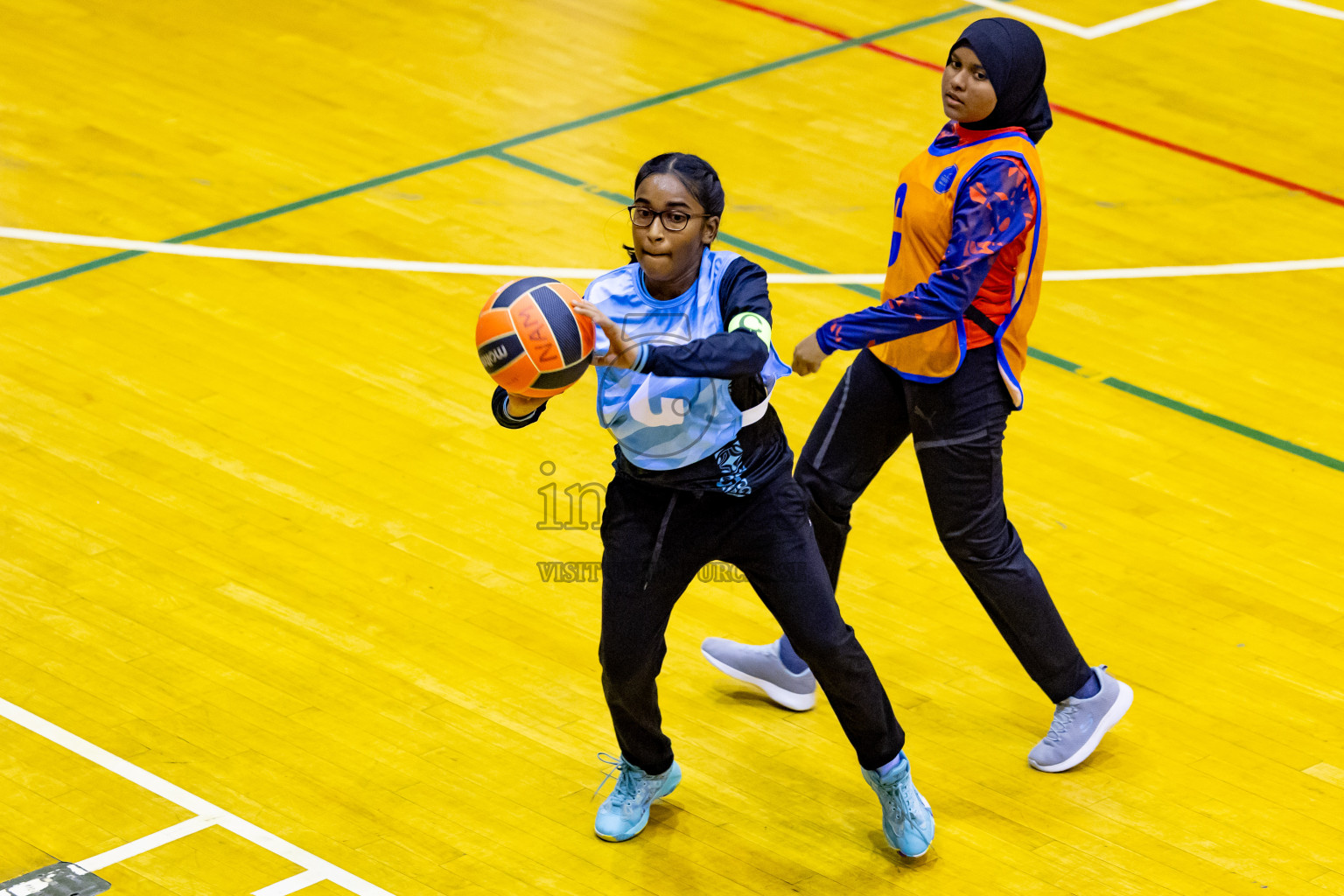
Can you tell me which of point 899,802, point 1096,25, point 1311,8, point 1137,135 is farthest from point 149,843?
point 1311,8

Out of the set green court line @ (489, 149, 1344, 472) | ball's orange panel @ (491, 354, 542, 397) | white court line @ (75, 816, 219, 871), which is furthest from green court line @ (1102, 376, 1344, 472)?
white court line @ (75, 816, 219, 871)

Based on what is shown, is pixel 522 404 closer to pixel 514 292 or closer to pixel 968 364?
pixel 514 292

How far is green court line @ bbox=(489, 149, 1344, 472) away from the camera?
8133 millimetres

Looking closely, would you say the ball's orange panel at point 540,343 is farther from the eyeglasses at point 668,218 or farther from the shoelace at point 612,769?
the shoelace at point 612,769

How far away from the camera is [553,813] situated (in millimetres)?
5891

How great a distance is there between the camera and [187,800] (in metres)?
5.86

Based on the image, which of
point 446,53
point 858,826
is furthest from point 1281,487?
point 446,53

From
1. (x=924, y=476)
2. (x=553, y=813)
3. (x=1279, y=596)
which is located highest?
(x=924, y=476)

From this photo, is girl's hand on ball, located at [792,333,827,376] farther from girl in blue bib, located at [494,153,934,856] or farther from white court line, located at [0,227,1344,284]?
white court line, located at [0,227,1344,284]

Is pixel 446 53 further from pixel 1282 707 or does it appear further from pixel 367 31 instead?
pixel 1282 707

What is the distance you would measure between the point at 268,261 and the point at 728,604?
3.49 metres

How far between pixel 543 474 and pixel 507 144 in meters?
3.61

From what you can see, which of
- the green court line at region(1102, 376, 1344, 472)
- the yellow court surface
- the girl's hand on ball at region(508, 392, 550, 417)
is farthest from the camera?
the green court line at region(1102, 376, 1344, 472)

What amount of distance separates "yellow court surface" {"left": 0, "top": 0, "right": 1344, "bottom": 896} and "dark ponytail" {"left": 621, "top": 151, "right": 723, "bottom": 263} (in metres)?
1.94
